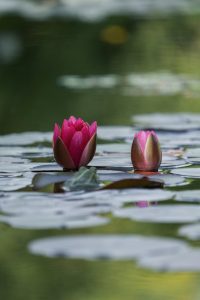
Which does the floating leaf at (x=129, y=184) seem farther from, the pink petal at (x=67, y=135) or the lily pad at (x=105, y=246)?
the lily pad at (x=105, y=246)

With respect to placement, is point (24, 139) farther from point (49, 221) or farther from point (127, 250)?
point (127, 250)

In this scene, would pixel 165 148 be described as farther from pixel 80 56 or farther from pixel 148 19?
pixel 148 19

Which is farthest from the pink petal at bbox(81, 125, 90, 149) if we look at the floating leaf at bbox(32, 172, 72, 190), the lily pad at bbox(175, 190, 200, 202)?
the lily pad at bbox(175, 190, 200, 202)

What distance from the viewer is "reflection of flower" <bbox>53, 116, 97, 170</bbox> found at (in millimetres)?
2326

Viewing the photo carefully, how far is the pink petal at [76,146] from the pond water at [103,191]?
2.4 inches

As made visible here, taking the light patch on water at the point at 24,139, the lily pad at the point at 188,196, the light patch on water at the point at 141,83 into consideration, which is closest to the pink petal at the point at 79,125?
the lily pad at the point at 188,196

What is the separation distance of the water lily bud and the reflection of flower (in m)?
0.10

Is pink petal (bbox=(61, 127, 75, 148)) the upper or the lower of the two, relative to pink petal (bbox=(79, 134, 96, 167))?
upper

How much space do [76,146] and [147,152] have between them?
0.17 m

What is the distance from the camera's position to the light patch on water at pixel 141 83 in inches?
185

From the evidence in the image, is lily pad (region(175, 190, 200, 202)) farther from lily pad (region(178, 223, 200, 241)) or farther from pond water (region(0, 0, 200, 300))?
lily pad (region(178, 223, 200, 241))

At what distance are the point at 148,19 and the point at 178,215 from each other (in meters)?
7.98

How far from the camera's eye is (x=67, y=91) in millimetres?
4980

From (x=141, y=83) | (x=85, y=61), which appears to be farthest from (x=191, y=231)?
(x=85, y=61)
